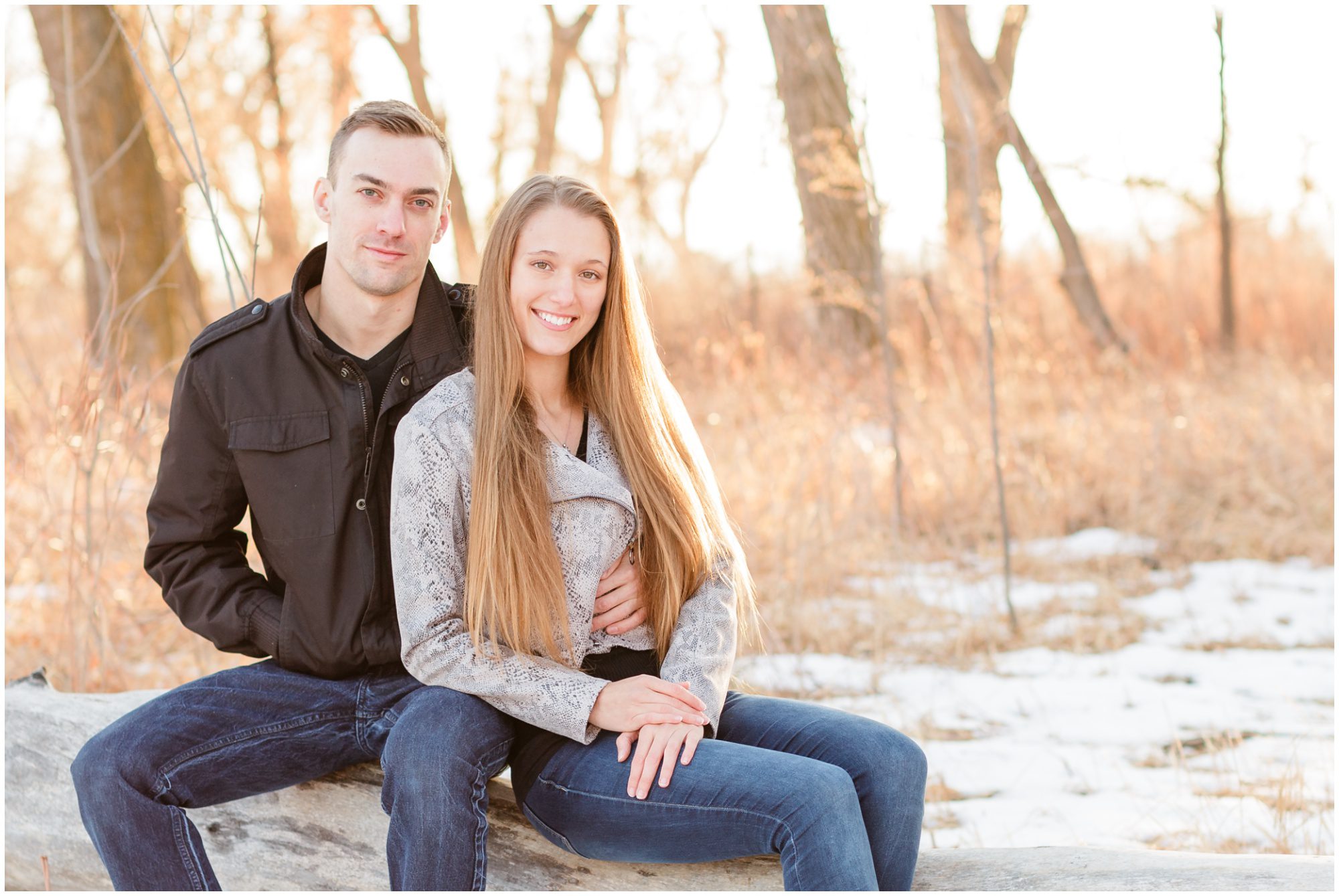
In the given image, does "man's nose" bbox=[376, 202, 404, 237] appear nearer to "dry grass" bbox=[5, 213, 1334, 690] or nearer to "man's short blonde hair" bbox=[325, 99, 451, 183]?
"man's short blonde hair" bbox=[325, 99, 451, 183]

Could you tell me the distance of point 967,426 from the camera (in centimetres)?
651

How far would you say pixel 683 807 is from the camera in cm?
207

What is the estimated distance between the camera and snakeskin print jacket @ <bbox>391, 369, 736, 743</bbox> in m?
2.18

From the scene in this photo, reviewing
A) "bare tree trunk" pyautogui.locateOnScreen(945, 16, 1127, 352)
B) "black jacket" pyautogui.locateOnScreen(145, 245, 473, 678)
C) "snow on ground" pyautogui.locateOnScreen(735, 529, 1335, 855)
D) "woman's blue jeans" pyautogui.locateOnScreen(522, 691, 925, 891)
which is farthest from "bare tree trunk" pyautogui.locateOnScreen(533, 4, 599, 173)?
"woman's blue jeans" pyautogui.locateOnScreen(522, 691, 925, 891)

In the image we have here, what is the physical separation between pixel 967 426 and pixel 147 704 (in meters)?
5.01

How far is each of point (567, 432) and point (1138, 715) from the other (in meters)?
2.71

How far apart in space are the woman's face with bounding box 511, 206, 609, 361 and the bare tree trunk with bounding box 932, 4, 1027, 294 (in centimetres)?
367

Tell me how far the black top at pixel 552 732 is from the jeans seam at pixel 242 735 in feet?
1.23

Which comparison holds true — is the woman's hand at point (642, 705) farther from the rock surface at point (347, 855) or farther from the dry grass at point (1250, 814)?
the dry grass at point (1250, 814)

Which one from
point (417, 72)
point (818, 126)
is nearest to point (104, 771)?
point (818, 126)

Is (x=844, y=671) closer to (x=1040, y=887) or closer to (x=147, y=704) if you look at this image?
(x=1040, y=887)

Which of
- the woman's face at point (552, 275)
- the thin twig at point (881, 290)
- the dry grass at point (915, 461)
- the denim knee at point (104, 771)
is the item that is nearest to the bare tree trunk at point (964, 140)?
the dry grass at point (915, 461)

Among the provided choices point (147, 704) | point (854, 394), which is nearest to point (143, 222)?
point (854, 394)

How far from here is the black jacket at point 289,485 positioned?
243 cm
